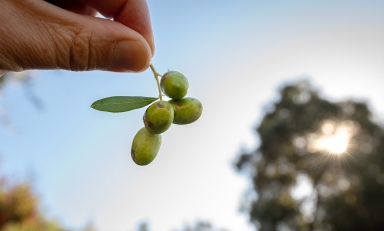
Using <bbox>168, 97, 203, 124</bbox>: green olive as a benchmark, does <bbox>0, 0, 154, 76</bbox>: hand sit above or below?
below

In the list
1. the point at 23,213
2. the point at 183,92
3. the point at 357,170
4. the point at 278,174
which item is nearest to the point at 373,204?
the point at 357,170

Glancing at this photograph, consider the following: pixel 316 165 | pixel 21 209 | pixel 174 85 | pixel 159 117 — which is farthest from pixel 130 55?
Result: pixel 21 209

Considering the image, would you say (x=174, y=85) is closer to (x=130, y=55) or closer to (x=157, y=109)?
(x=157, y=109)

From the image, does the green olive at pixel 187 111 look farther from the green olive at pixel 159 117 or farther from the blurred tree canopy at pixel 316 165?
the blurred tree canopy at pixel 316 165

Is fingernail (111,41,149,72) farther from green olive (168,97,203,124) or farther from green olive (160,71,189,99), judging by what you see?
green olive (168,97,203,124)

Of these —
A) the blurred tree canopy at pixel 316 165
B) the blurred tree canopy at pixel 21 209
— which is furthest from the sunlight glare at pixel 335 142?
the blurred tree canopy at pixel 21 209

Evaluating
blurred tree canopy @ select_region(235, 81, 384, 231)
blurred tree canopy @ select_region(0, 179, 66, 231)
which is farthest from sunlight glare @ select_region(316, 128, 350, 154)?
blurred tree canopy @ select_region(0, 179, 66, 231)
